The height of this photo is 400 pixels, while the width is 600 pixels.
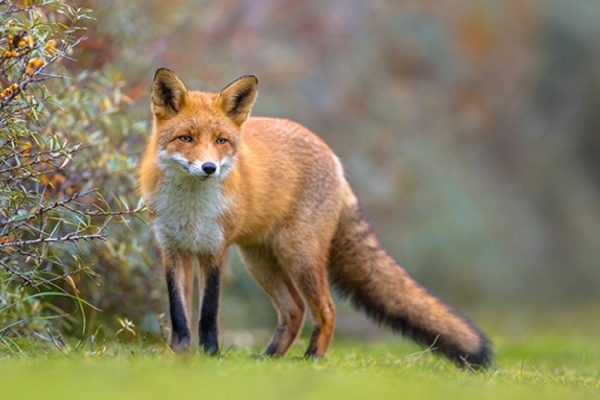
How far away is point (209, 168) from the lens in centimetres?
587

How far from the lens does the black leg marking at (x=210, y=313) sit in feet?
20.4

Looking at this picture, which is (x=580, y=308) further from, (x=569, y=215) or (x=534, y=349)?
(x=534, y=349)

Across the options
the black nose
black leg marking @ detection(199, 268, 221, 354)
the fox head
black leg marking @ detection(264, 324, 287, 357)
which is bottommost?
black leg marking @ detection(264, 324, 287, 357)

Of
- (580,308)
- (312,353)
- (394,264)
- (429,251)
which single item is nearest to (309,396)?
(312,353)

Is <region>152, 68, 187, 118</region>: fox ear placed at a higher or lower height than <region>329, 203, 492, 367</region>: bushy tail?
higher

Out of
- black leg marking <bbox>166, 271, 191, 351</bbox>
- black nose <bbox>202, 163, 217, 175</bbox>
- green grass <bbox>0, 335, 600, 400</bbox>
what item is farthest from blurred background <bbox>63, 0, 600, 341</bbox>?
green grass <bbox>0, 335, 600, 400</bbox>

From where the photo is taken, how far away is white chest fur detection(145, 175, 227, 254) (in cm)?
627

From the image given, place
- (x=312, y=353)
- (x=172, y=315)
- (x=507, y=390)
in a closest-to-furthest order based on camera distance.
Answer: (x=507, y=390) → (x=172, y=315) → (x=312, y=353)

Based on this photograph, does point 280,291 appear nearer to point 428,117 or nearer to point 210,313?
point 210,313

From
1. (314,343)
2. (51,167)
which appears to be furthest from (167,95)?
(314,343)

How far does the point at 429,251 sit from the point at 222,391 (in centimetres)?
1251

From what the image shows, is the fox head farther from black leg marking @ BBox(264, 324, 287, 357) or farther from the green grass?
black leg marking @ BBox(264, 324, 287, 357)

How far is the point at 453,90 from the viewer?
57.8ft

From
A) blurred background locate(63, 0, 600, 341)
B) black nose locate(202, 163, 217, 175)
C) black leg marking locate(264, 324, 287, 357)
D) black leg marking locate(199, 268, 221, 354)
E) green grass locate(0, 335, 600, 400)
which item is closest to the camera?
green grass locate(0, 335, 600, 400)
